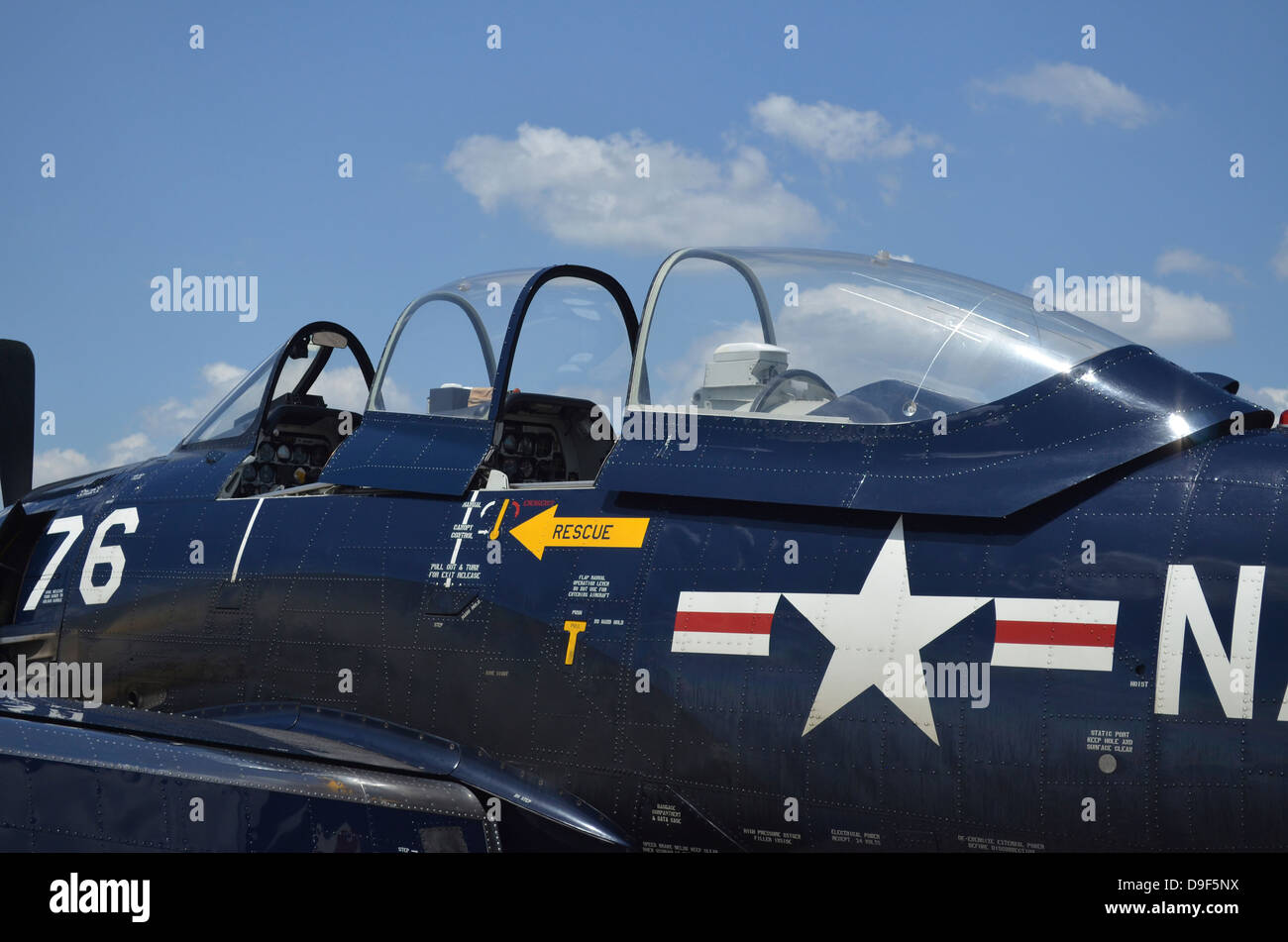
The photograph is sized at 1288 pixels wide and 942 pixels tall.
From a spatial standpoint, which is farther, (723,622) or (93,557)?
(93,557)

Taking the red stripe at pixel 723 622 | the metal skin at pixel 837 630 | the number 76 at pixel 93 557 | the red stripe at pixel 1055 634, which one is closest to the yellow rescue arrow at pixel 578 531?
the metal skin at pixel 837 630

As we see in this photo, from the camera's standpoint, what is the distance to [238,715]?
677cm

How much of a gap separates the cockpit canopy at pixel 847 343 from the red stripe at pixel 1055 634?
3.71 feet

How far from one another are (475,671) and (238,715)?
5.53ft

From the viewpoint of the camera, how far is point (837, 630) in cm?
499

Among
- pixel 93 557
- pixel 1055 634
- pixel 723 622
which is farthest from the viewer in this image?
pixel 93 557

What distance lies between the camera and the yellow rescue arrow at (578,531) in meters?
5.69

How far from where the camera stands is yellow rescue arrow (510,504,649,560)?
5.69 m

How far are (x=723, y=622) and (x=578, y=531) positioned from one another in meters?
0.96

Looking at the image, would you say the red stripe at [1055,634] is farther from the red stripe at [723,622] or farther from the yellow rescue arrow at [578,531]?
the yellow rescue arrow at [578,531]

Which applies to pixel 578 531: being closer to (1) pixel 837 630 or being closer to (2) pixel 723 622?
(2) pixel 723 622

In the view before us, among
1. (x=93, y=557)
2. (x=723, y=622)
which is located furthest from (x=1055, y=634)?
(x=93, y=557)

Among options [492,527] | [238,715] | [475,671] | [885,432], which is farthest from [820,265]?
[238,715]
